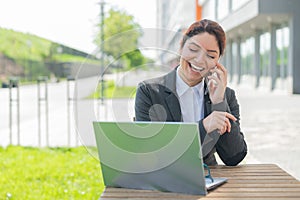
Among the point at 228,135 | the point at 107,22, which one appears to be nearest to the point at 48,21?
the point at 107,22

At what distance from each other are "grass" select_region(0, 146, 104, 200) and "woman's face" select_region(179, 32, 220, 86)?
2.88 metres

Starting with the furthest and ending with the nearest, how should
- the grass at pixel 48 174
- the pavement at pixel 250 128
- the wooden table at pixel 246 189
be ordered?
the grass at pixel 48 174, the pavement at pixel 250 128, the wooden table at pixel 246 189

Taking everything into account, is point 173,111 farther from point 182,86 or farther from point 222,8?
point 222,8

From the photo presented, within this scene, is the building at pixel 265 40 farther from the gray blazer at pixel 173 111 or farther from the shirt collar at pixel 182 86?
the shirt collar at pixel 182 86

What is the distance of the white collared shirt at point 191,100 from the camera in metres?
2.24

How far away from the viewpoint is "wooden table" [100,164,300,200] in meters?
1.87

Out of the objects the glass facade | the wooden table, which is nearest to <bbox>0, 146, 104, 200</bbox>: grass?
the wooden table

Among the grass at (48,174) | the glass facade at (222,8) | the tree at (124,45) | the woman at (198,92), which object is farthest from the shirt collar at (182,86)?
the glass facade at (222,8)

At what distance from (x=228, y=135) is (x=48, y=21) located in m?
48.1

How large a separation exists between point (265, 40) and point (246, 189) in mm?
25435

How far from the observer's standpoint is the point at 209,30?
2.25 m

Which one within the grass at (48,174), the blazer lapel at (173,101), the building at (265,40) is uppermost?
the building at (265,40)

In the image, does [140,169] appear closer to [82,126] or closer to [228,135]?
[82,126]

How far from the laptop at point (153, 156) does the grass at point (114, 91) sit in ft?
0.63
